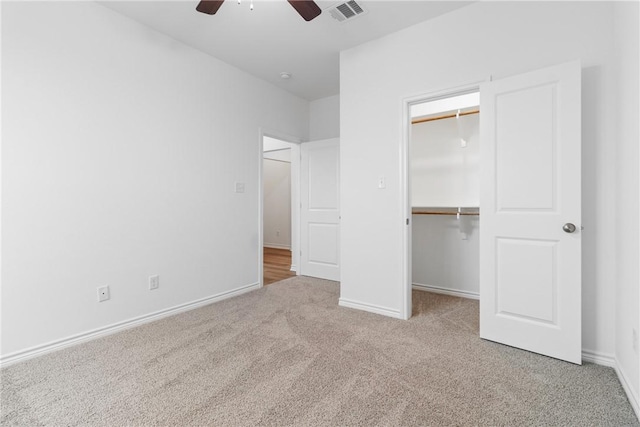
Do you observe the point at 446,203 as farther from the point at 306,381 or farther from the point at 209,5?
the point at 209,5

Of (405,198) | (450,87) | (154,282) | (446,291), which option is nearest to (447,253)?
(446,291)

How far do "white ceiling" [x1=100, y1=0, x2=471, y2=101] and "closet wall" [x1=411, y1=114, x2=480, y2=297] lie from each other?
1.33m

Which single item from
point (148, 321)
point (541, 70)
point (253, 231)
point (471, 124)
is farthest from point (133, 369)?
point (471, 124)

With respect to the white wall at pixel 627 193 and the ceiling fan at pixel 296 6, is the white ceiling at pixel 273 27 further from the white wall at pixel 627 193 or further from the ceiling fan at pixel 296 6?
the white wall at pixel 627 193

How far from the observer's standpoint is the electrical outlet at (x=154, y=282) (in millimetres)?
2748

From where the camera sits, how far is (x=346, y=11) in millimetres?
2471

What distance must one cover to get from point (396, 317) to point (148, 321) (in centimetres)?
217

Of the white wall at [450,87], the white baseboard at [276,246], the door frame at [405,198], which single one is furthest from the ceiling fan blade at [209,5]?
the white baseboard at [276,246]

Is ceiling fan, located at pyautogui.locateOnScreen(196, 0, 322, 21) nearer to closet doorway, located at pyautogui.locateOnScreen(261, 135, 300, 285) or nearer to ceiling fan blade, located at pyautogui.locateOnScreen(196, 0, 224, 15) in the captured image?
ceiling fan blade, located at pyautogui.locateOnScreen(196, 0, 224, 15)

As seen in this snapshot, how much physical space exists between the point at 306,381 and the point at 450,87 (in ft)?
7.78

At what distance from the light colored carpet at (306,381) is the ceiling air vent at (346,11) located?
8.27 feet

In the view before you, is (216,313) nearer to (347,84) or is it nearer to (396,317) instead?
(396,317)

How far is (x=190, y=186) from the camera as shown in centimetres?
304

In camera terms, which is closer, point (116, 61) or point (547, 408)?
point (547, 408)
